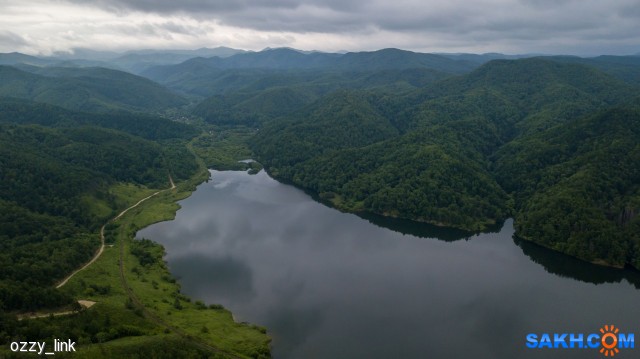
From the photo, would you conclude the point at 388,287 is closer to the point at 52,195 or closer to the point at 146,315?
the point at 146,315

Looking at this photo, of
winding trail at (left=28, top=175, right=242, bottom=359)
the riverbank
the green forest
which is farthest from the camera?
the green forest

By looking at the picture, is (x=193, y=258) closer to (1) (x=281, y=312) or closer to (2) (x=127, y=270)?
(2) (x=127, y=270)

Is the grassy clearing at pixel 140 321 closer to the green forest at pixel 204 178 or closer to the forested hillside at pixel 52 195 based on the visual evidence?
the green forest at pixel 204 178

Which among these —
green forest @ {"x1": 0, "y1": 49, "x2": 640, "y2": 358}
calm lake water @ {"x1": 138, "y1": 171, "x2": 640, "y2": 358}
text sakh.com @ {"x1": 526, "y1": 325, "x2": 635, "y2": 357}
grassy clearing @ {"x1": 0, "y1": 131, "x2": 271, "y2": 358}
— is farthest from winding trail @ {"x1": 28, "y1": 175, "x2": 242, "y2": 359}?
text sakh.com @ {"x1": 526, "y1": 325, "x2": 635, "y2": 357}

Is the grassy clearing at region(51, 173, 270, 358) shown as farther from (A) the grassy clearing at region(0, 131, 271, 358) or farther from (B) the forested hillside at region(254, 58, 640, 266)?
(B) the forested hillside at region(254, 58, 640, 266)

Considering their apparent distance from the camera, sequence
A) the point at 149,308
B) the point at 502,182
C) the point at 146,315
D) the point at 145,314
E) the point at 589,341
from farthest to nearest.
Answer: the point at 502,182
the point at 149,308
the point at 145,314
the point at 146,315
the point at 589,341

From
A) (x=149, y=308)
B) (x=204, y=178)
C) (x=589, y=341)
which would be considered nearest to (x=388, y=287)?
(x=589, y=341)

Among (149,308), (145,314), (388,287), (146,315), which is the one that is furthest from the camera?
(388,287)

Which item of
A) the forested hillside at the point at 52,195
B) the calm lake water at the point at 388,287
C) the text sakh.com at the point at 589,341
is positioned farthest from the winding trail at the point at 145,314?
the text sakh.com at the point at 589,341
